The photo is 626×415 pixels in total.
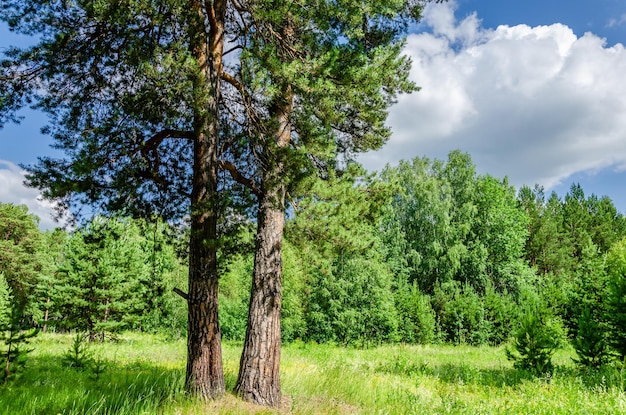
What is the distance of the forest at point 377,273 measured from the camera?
6766mm

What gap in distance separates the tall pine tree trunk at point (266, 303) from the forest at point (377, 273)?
0.52 meters

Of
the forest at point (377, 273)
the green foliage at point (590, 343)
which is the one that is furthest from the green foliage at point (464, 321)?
the green foliage at point (590, 343)

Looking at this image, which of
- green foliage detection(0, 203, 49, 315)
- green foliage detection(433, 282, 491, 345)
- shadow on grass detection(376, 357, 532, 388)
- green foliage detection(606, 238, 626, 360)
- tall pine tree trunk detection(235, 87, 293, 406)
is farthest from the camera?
green foliage detection(0, 203, 49, 315)

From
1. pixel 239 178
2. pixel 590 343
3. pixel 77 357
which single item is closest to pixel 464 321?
pixel 590 343

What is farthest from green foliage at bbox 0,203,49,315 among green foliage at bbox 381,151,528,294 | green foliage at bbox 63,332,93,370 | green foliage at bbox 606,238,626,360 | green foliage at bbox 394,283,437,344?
green foliage at bbox 606,238,626,360

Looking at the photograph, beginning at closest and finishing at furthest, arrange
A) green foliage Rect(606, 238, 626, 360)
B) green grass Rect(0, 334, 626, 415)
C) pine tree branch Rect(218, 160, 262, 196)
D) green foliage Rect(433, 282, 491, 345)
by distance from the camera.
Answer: green grass Rect(0, 334, 626, 415)
pine tree branch Rect(218, 160, 262, 196)
green foliage Rect(606, 238, 626, 360)
green foliage Rect(433, 282, 491, 345)

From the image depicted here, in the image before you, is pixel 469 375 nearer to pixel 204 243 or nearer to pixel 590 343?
pixel 590 343

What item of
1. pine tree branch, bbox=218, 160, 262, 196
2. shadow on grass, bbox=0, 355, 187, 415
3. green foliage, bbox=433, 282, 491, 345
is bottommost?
green foliage, bbox=433, 282, 491, 345

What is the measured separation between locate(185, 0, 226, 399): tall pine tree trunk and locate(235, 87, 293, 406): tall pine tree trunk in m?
0.42

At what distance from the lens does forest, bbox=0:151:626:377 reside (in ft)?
22.2

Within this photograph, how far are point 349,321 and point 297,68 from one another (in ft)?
71.8

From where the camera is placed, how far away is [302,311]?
26.1 metres

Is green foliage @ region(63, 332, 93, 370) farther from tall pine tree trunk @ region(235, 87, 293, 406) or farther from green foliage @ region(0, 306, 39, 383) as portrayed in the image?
tall pine tree trunk @ region(235, 87, 293, 406)

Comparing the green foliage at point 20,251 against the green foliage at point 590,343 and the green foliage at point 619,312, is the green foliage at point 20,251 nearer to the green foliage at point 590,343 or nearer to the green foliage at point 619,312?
the green foliage at point 590,343
